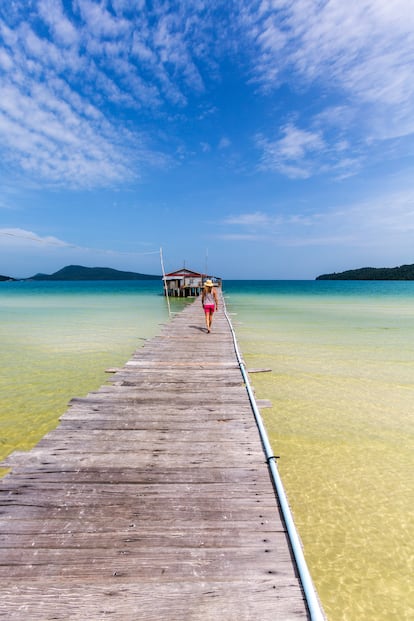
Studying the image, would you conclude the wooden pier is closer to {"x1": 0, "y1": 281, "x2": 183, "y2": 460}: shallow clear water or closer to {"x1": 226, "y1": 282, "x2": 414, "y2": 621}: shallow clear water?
{"x1": 226, "y1": 282, "x2": 414, "y2": 621}: shallow clear water

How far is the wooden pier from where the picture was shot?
210cm

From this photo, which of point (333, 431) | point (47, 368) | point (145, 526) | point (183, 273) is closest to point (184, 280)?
point (183, 273)

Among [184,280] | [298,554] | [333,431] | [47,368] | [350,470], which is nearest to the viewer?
[298,554]

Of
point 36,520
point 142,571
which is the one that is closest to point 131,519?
point 142,571

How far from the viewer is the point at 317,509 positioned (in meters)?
4.28

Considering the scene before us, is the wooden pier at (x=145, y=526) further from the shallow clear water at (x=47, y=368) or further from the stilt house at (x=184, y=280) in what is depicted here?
the stilt house at (x=184, y=280)

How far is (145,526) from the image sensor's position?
2.74m

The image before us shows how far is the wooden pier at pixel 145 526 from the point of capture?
2.10 meters

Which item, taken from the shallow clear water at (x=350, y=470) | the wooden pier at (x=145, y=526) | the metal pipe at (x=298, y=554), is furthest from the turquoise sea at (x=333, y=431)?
the wooden pier at (x=145, y=526)

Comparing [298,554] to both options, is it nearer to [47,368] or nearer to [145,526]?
[145,526]

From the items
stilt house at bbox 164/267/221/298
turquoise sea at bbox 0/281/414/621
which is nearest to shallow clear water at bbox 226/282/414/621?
turquoise sea at bbox 0/281/414/621

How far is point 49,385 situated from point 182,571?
8.38m

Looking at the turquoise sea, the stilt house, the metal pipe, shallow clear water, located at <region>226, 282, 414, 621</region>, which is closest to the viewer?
the metal pipe

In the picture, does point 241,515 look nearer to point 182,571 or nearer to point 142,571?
point 182,571
